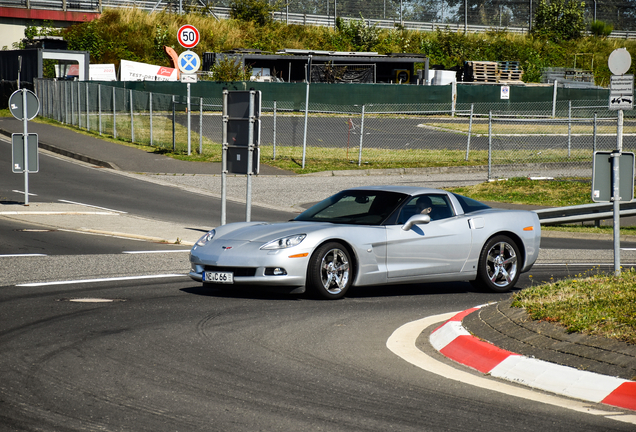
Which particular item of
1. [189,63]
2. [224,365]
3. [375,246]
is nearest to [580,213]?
[375,246]

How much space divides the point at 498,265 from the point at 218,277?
3619mm

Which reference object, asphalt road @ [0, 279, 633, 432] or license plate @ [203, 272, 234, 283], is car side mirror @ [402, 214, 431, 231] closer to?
asphalt road @ [0, 279, 633, 432]

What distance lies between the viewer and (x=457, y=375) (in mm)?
5879

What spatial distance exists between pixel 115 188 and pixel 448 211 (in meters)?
14.1

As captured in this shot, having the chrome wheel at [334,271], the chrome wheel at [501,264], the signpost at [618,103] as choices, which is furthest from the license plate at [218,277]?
the signpost at [618,103]

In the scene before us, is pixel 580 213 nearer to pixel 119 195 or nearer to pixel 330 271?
pixel 330 271

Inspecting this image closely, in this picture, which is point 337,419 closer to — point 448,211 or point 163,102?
point 448,211

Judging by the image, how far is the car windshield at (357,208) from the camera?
9.55 m

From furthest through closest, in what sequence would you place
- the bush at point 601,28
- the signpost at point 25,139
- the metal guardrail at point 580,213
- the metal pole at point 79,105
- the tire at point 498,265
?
the bush at point 601,28, the metal pole at point 79,105, the signpost at point 25,139, the metal guardrail at point 580,213, the tire at point 498,265

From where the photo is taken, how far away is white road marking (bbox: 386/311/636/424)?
16.4 ft

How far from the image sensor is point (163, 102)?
103ft

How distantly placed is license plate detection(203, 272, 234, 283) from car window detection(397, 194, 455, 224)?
7.03 feet

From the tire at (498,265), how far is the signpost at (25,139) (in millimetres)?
11115

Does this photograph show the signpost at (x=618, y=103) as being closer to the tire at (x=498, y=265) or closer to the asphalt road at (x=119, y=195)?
the tire at (x=498, y=265)
